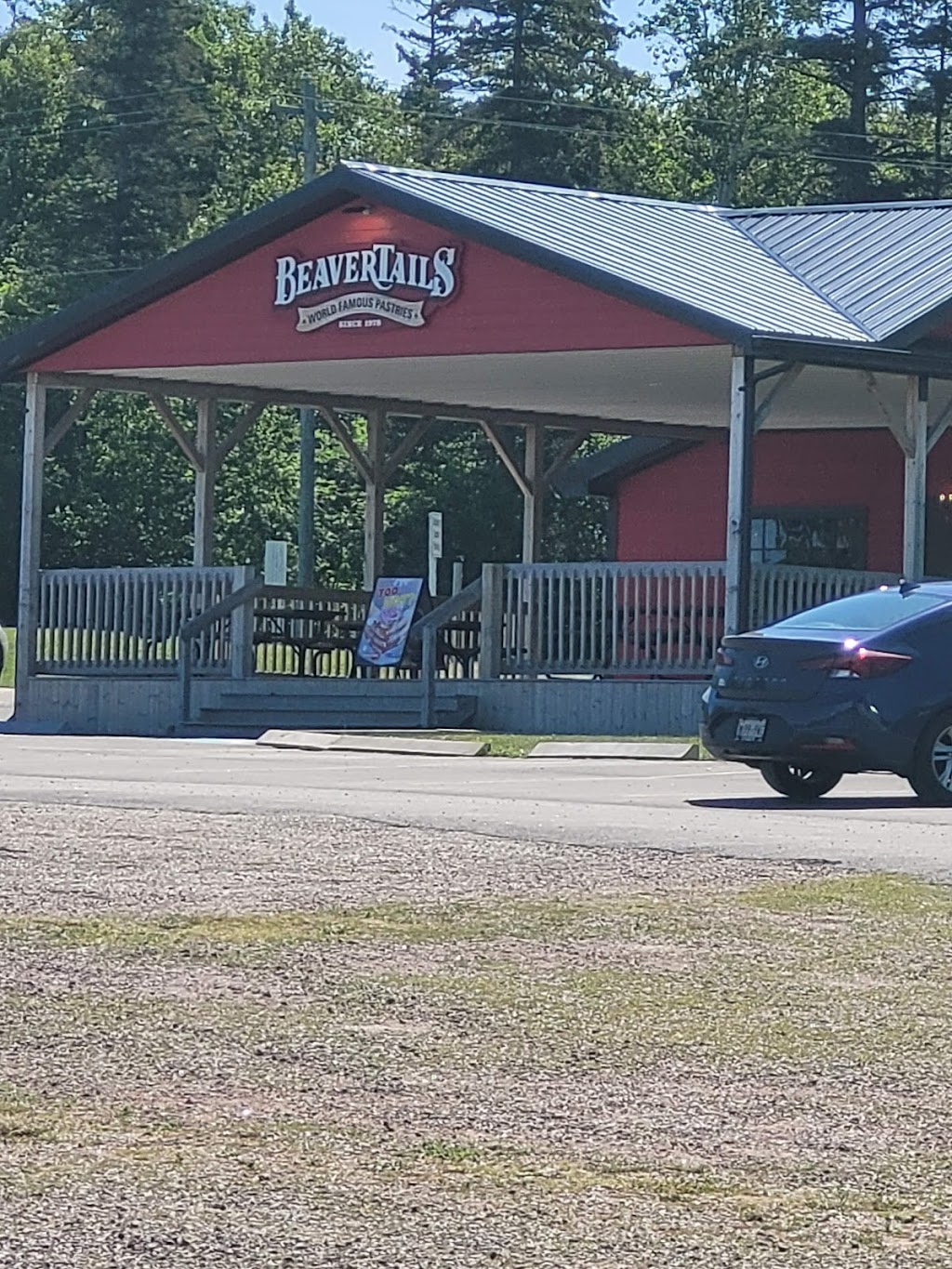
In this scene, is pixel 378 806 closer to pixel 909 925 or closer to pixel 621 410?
pixel 909 925

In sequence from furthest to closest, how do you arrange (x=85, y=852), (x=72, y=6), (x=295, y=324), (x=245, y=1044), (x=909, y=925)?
(x=72, y=6), (x=295, y=324), (x=85, y=852), (x=909, y=925), (x=245, y=1044)

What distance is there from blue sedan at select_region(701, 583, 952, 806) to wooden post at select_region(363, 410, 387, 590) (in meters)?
16.9

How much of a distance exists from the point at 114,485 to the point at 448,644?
3471 cm

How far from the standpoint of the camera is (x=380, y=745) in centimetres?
2464

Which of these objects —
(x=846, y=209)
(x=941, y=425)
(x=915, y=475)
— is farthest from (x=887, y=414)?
(x=846, y=209)

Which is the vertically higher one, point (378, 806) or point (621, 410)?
point (621, 410)

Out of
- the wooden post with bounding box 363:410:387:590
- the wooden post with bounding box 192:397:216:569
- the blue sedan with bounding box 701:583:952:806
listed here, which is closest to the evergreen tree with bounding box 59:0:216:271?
the wooden post with bounding box 363:410:387:590

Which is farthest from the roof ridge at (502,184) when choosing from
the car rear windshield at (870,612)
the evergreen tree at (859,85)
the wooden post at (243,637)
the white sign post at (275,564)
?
the evergreen tree at (859,85)

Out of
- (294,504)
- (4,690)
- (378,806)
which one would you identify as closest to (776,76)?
(294,504)

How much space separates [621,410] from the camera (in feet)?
116

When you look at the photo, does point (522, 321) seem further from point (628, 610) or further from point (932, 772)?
point (932, 772)

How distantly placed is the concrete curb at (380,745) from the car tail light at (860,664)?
610 centimetres

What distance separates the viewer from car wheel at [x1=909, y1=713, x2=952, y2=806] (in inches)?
719

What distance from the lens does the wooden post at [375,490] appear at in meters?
35.6
